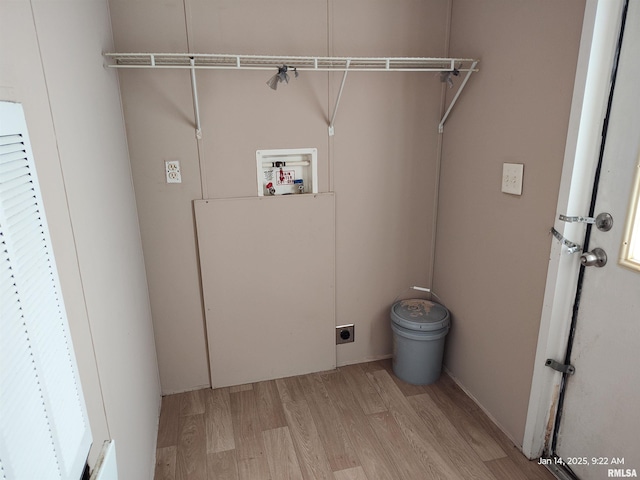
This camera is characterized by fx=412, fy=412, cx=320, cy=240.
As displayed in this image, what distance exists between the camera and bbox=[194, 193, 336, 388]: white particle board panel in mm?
2240

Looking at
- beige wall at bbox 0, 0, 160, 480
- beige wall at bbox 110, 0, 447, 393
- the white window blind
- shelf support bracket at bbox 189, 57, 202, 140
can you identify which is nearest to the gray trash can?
beige wall at bbox 110, 0, 447, 393

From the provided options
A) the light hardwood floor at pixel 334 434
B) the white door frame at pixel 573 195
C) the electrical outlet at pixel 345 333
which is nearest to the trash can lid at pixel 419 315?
the electrical outlet at pixel 345 333

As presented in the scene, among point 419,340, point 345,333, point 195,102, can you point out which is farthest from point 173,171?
point 419,340

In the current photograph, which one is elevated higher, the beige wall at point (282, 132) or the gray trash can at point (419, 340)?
the beige wall at point (282, 132)

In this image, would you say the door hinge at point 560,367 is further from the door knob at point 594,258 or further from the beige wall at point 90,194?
the beige wall at point 90,194

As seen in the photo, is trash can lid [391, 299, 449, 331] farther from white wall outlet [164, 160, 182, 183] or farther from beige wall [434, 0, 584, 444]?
white wall outlet [164, 160, 182, 183]

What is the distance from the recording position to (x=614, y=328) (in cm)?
153

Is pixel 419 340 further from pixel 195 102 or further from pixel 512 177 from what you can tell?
pixel 195 102

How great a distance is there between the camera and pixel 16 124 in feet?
2.42

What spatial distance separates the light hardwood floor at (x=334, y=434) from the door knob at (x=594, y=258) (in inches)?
38.5

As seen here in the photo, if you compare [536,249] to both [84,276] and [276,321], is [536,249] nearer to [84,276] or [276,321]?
[276,321]

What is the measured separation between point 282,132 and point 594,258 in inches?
60.3

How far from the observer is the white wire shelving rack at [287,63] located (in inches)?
70.9

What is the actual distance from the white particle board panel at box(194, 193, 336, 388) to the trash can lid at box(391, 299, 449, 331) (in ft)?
1.32
